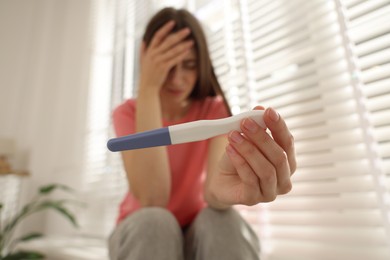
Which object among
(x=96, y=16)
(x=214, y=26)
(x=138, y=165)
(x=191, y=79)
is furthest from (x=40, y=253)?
(x=96, y=16)

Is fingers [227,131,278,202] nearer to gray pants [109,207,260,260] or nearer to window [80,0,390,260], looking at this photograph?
gray pants [109,207,260,260]

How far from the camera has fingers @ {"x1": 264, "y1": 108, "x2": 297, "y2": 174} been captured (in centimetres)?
28

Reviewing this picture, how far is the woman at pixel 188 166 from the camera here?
32 centimetres

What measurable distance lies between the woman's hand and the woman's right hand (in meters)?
0.31

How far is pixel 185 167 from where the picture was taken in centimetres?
70

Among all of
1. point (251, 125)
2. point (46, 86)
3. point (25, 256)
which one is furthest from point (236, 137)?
point (46, 86)

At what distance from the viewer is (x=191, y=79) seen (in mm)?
682

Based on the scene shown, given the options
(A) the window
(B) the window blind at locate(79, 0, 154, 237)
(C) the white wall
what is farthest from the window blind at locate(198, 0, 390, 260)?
(C) the white wall

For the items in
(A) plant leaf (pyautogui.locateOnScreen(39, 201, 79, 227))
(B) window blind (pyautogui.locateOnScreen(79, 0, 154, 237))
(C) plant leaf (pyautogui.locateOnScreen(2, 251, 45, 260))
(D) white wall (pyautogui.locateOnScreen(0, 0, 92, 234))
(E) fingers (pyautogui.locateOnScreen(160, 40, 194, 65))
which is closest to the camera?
(E) fingers (pyautogui.locateOnScreen(160, 40, 194, 65))

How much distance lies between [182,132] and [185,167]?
0.43 meters

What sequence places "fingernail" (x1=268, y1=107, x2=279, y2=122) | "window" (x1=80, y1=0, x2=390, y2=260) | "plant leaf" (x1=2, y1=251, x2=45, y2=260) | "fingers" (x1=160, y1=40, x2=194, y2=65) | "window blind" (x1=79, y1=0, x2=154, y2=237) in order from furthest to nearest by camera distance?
1. "window blind" (x1=79, y1=0, x2=154, y2=237)
2. "plant leaf" (x1=2, y1=251, x2=45, y2=260)
3. "fingers" (x1=160, y1=40, x2=194, y2=65)
4. "window" (x1=80, y1=0, x2=390, y2=260)
5. "fingernail" (x1=268, y1=107, x2=279, y2=122)

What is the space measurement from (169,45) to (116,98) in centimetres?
75

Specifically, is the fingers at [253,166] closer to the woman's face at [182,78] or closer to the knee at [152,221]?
the knee at [152,221]

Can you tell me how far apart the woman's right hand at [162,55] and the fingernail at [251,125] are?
37 cm
